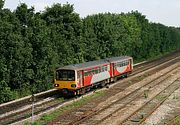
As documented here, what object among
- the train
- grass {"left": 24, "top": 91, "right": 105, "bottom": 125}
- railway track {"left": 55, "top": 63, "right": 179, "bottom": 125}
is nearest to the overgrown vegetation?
the train

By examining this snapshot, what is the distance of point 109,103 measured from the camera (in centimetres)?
2994

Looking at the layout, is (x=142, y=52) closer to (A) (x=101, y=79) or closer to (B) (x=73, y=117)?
(A) (x=101, y=79)

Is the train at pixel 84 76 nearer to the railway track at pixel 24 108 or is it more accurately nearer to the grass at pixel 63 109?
the grass at pixel 63 109

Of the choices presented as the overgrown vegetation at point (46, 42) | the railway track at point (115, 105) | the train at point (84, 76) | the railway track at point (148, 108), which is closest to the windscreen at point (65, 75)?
the train at point (84, 76)

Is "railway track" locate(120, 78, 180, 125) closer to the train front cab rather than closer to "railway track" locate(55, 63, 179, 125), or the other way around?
"railway track" locate(55, 63, 179, 125)

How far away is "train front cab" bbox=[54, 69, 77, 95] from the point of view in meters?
31.8

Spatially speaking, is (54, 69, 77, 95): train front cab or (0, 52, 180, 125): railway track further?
(54, 69, 77, 95): train front cab

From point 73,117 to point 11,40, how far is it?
9984mm

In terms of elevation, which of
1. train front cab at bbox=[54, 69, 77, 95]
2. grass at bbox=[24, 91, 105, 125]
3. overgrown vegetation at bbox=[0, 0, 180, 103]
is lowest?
grass at bbox=[24, 91, 105, 125]

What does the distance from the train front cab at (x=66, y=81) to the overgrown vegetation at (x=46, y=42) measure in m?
3.08

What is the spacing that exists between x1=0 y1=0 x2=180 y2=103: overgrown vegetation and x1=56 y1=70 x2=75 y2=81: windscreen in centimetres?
302

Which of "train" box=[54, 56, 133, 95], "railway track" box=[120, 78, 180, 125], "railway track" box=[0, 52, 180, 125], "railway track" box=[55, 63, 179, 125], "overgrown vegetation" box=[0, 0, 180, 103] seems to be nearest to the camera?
"railway track" box=[120, 78, 180, 125]

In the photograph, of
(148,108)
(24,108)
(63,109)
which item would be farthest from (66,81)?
(148,108)

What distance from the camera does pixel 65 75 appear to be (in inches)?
1271
